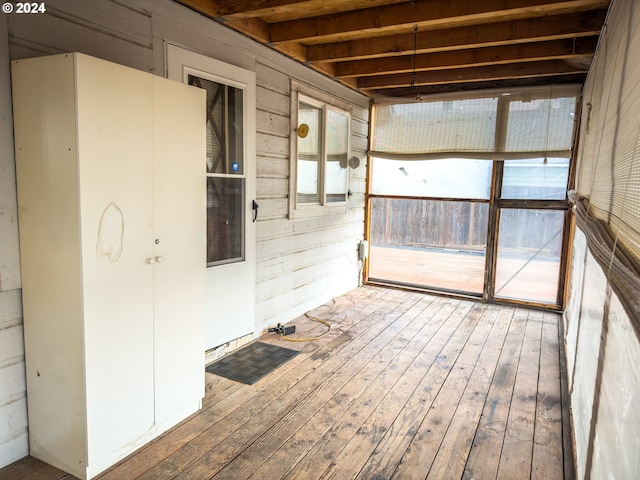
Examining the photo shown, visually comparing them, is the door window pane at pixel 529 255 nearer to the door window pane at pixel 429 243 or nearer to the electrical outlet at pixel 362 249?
the door window pane at pixel 429 243

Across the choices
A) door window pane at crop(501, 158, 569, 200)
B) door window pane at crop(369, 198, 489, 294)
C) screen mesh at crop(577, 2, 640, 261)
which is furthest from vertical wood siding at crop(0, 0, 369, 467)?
screen mesh at crop(577, 2, 640, 261)

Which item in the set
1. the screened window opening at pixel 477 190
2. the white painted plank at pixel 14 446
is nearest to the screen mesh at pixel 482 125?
the screened window opening at pixel 477 190

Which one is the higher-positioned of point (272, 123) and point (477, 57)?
point (477, 57)

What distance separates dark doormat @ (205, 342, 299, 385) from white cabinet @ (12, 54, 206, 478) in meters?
0.79

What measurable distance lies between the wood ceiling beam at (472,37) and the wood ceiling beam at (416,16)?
7 cm

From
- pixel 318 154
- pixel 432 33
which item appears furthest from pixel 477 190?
pixel 432 33

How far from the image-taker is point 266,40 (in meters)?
3.57

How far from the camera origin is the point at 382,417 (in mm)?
2650

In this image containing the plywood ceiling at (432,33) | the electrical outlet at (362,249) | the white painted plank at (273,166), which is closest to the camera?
the plywood ceiling at (432,33)

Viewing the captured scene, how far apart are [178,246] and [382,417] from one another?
1556 millimetres

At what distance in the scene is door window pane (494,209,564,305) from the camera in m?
4.92

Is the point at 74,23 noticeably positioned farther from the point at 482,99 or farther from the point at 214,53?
the point at 482,99

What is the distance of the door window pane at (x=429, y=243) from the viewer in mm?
5453

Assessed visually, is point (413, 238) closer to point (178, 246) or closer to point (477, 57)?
point (477, 57)
